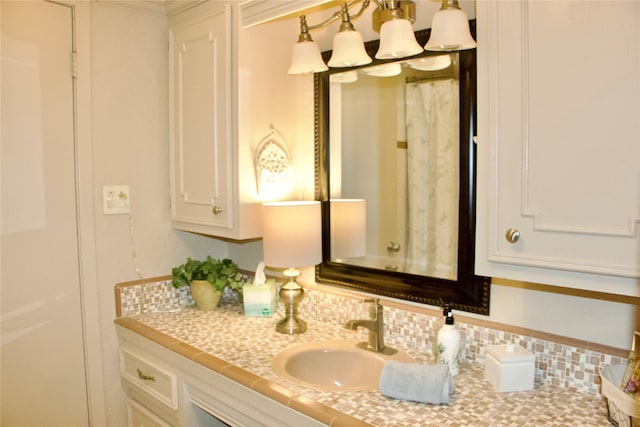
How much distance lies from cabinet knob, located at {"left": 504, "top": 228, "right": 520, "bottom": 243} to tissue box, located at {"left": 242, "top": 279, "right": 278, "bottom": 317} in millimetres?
1125

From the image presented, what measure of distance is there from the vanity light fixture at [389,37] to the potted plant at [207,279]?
92cm

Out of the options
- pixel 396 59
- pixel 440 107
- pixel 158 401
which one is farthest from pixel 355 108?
pixel 158 401

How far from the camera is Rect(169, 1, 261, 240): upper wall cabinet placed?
74.8 inches

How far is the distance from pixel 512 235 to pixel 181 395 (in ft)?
4.08

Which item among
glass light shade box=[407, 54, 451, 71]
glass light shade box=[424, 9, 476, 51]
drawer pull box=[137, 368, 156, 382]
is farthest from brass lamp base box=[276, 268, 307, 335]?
glass light shade box=[424, 9, 476, 51]

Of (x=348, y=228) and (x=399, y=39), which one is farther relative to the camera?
(x=348, y=228)

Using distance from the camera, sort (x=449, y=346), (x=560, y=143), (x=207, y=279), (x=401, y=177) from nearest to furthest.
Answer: (x=560, y=143), (x=449, y=346), (x=401, y=177), (x=207, y=279)

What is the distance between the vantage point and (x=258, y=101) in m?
1.93

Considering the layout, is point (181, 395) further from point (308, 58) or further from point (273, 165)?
point (308, 58)

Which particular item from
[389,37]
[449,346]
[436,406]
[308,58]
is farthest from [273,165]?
[436,406]

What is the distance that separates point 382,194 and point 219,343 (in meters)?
0.76

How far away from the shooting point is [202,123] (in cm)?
202

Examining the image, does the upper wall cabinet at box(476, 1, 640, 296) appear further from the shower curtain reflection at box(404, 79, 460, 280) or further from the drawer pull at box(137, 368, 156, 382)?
the drawer pull at box(137, 368, 156, 382)

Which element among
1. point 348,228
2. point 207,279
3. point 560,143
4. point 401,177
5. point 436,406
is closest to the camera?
point 560,143
